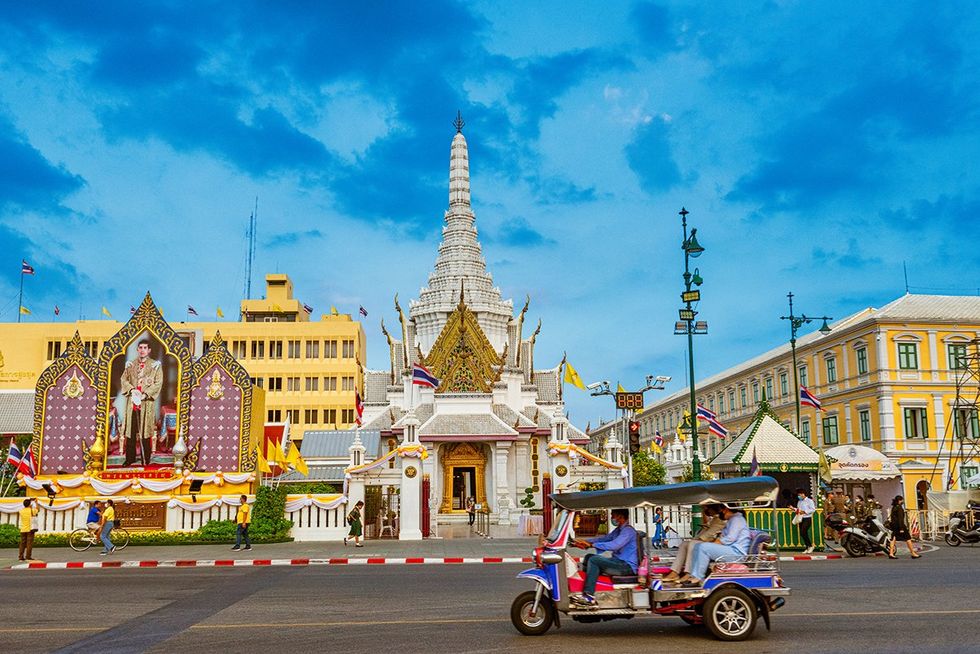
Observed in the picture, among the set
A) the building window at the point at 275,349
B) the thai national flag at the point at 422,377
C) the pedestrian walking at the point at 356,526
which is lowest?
the pedestrian walking at the point at 356,526

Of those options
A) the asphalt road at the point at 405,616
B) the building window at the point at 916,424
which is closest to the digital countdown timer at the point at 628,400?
the asphalt road at the point at 405,616

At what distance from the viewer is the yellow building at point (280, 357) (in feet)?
242

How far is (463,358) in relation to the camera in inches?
1919

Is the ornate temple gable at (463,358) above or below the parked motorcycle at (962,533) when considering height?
above

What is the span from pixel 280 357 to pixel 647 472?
36.9 m

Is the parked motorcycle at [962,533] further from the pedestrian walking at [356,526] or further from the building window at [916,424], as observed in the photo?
the building window at [916,424]

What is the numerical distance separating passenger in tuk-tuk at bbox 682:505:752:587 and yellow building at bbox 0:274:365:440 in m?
64.1

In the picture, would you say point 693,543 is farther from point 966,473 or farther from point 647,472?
point 966,473

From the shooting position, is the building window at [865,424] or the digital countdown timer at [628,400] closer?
the digital countdown timer at [628,400]

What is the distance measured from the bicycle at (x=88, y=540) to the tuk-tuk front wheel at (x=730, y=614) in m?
22.8

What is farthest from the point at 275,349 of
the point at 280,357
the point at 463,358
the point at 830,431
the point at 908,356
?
the point at 908,356

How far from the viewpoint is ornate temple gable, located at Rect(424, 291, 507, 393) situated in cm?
4831

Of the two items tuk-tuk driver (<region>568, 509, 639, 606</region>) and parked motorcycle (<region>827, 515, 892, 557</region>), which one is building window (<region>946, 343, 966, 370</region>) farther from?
tuk-tuk driver (<region>568, 509, 639, 606</region>)

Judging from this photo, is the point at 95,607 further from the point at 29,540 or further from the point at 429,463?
the point at 429,463
